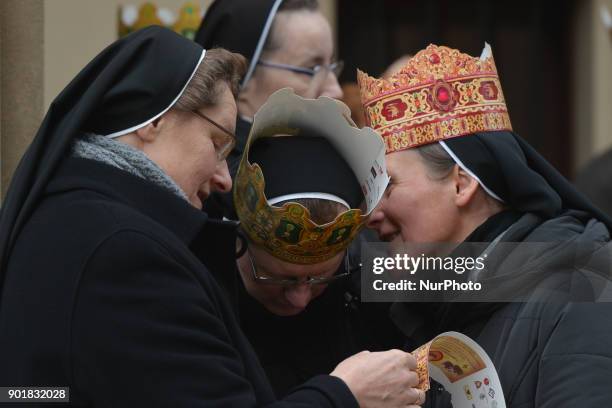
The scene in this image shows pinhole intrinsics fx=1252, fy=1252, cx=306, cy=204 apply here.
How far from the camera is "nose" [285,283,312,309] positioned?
3488 millimetres

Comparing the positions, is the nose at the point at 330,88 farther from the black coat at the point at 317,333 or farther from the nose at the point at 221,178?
the nose at the point at 221,178

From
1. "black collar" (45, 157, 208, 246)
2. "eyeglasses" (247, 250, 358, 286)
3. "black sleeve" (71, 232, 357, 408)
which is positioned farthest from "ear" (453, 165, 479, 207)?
"black sleeve" (71, 232, 357, 408)

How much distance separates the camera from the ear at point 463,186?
3471 mm

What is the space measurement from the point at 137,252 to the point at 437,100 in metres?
1.26

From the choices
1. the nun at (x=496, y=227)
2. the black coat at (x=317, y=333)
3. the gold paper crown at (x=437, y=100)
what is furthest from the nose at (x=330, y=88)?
the black coat at (x=317, y=333)

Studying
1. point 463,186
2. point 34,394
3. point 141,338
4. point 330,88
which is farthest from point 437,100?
point 34,394

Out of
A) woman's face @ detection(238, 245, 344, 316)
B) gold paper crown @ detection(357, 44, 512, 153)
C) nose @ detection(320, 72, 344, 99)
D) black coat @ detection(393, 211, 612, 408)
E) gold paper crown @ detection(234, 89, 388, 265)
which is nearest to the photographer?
black coat @ detection(393, 211, 612, 408)

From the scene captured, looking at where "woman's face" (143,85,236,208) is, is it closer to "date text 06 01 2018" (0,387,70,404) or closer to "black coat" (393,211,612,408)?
"date text 06 01 2018" (0,387,70,404)

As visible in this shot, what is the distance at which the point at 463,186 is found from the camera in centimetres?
349

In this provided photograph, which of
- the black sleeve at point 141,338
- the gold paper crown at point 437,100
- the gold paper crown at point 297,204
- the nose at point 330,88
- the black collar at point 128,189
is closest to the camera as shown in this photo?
the black sleeve at point 141,338

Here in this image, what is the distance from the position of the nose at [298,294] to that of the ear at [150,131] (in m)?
0.79

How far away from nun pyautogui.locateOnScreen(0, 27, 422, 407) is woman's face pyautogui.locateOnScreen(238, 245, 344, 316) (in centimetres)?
43

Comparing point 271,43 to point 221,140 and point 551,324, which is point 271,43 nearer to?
point 221,140

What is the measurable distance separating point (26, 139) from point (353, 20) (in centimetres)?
497
